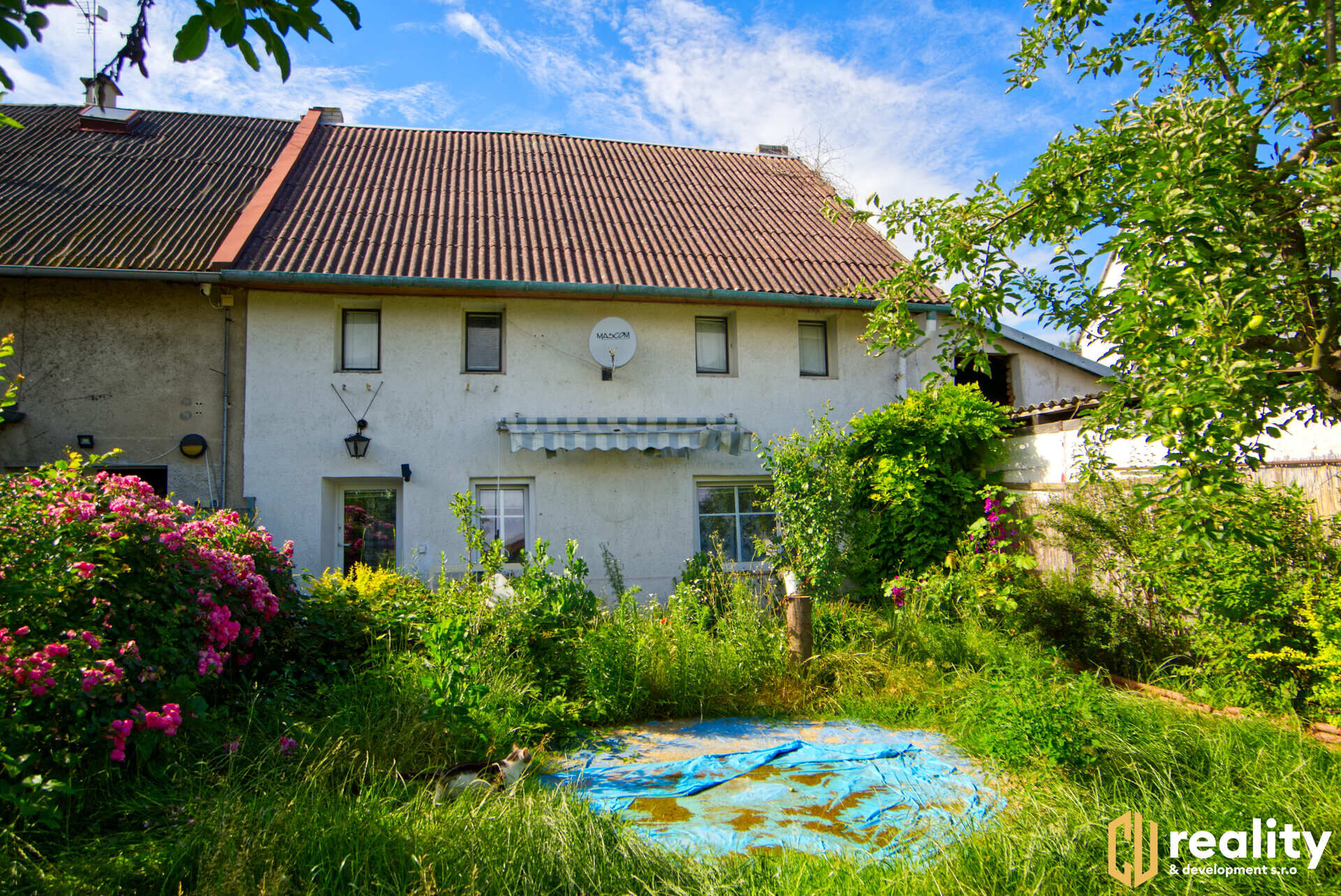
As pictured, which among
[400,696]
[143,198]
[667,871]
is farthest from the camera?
[143,198]

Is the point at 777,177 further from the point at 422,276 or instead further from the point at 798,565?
the point at 798,565

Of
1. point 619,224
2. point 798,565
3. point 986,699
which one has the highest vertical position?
point 619,224

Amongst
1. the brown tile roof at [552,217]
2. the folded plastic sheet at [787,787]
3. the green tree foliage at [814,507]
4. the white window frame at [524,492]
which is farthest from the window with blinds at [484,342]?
the folded plastic sheet at [787,787]

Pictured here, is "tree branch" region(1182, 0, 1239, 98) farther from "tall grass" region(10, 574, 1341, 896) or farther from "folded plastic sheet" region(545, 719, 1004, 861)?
"folded plastic sheet" region(545, 719, 1004, 861)

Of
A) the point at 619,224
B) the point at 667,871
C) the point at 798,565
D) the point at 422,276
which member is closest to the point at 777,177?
the point at 619,224

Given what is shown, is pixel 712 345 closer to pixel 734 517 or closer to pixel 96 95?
pixel 734 517

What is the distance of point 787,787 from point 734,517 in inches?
253

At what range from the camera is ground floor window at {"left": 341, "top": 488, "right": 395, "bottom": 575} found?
10.2 meters

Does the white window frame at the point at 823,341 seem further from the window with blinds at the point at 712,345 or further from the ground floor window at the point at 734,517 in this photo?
the ground floor window at the point at 734,517

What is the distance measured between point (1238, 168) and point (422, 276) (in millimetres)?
8408

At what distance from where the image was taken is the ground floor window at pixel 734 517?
11.0 metres

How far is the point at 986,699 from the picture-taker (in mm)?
5457

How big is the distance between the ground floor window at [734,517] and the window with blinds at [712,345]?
168 cm

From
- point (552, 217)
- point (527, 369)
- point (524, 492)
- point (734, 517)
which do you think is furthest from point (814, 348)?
point (524, 492)
